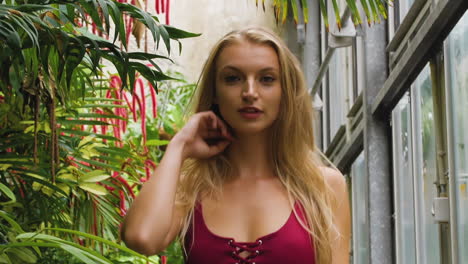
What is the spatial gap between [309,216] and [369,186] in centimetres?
424

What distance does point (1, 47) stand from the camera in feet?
7.32

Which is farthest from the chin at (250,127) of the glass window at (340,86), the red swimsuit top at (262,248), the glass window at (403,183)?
the glass window at (340,86)

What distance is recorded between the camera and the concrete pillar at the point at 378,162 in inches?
246

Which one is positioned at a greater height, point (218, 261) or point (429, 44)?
point (429, 44)

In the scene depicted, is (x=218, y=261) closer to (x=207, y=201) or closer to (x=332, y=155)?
(x=207, y=201)

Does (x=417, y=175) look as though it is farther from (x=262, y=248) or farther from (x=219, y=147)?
(x=262, y=248)

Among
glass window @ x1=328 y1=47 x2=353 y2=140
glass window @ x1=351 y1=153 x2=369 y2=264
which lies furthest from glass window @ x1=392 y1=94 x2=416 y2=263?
glass window @ x1=328 y1=47 x2=353 y2=140

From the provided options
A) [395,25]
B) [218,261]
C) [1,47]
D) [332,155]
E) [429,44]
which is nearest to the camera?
[218,261]

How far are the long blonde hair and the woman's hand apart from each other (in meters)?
0.03

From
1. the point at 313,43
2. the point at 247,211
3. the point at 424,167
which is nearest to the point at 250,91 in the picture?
the point at 247,211

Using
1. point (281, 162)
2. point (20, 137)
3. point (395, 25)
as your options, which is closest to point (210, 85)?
point (281, 162)

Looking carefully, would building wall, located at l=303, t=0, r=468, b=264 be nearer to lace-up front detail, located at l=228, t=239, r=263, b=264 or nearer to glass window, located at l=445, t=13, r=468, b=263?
glass window, located at l=445, t=13, r=468, b=263

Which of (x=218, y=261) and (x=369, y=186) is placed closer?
(x=218, y=261)

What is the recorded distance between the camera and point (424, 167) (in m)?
5.25
